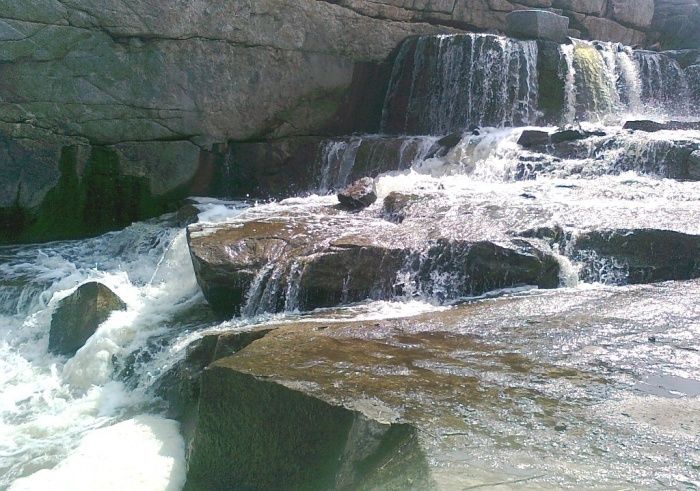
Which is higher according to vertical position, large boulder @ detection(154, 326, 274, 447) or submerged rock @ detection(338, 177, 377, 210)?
submerged rock @ detection(338, 177, 377, 210)

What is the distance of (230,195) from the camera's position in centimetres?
1180

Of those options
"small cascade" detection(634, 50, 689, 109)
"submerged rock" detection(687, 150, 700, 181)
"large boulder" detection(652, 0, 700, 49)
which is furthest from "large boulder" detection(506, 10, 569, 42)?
"large boulder" detection(652, 0, 700, 49)

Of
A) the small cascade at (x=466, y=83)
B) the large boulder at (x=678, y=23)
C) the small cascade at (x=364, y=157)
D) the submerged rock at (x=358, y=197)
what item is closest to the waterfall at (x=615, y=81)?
the small cascade at (x=466, y=83)

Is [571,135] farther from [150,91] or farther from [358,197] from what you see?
[150,91]

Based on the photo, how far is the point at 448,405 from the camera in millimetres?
3531

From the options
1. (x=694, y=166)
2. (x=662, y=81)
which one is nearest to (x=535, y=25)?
(x=662, y=81)

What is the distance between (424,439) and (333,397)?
62 centimetres

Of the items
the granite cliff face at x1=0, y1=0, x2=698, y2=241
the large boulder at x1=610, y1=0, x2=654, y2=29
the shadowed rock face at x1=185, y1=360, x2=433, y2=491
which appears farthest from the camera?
the large boulder at x1=610, y1=0, x2=654, y2=29

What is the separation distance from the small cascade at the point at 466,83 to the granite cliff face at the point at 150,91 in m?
0.91

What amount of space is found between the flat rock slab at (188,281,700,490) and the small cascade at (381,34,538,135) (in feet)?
24.1

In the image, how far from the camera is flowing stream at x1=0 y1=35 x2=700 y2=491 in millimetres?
3426

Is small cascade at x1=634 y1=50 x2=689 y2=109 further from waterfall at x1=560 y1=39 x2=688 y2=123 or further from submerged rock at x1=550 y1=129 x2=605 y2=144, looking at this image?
submerged rock at x1=550 y1=129 x2=605 y2=144

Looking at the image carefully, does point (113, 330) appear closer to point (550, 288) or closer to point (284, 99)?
point (550, 288)

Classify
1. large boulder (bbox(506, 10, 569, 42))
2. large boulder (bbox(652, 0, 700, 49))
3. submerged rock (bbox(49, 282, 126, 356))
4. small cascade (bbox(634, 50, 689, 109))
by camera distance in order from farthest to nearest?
large boulder (bbox(652, 0, 700, 49)) < small cascade (bbox(634, 50, 689, 109)) < large boulder (bbox(506, 10, 569, 42)) < submerged rock (bbox(49, 282, 126, 356))
